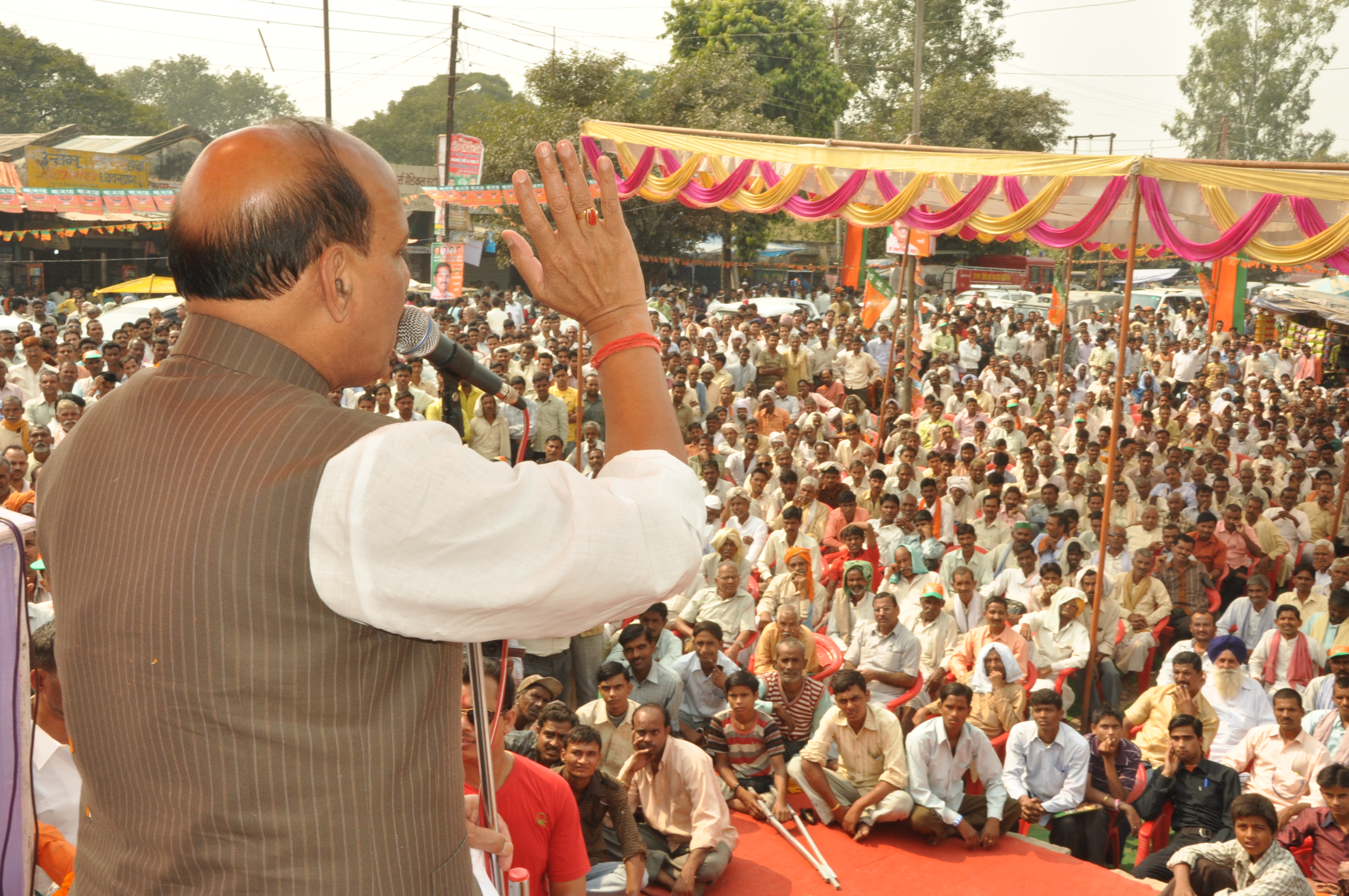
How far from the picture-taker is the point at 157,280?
741 inches

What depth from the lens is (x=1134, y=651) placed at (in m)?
6.97

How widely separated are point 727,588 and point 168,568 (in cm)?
645

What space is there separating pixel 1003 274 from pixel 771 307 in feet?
34.5

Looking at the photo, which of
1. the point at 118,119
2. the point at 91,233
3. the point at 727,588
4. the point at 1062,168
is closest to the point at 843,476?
the point at 727,588

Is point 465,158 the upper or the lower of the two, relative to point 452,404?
upper

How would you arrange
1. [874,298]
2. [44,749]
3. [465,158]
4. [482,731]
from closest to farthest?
[482,731] < [44,749] < [874,298] < [465,158]

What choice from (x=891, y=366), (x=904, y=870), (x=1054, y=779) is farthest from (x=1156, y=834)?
(x=891, y=366)

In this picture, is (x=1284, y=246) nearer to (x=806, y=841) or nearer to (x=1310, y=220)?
(x=1310, y=220)

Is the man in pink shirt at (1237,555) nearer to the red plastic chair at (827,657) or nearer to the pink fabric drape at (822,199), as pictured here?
the red plastic chair at (827,657)

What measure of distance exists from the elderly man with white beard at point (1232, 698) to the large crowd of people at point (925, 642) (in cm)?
1

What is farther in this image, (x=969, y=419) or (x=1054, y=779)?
(x=969, y=419)

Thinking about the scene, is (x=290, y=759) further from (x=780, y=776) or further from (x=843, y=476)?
(x=843, y=476)

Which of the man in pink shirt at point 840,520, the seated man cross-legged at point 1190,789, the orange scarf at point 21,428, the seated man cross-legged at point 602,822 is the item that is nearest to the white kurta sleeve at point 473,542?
the seated man cross-legged at point 602,822

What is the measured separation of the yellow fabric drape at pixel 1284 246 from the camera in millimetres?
6375
